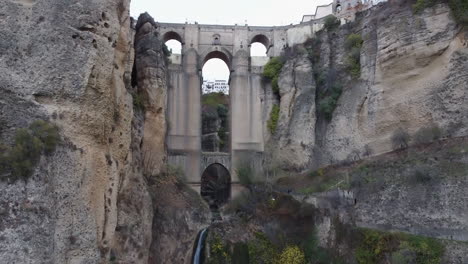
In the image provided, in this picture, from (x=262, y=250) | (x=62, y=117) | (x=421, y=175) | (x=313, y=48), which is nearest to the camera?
(x=62, y=117)

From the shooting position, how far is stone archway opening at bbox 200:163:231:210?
98.8 ft

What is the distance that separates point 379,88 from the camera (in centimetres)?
2155

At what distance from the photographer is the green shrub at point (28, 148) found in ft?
24.2

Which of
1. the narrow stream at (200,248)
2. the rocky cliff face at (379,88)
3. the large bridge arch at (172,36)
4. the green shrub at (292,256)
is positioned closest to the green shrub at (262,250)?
the green shrub at (292,256)

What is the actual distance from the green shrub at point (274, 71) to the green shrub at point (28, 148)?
69.3 ft

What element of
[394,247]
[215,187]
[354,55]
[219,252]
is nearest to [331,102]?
[354,55]

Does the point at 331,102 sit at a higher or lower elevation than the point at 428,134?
higher

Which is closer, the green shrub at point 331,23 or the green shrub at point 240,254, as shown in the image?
the green shrub at point 240,254

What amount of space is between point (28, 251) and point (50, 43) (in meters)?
4.25

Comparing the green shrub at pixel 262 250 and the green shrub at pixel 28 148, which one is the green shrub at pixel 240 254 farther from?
the green shrub at pixel 28 148

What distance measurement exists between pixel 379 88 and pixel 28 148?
1800 cm

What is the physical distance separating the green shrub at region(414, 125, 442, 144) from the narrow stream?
1022cm

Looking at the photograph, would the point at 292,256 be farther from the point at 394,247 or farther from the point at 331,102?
the point at 331,102

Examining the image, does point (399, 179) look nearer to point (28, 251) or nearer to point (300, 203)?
point (300, 203)
